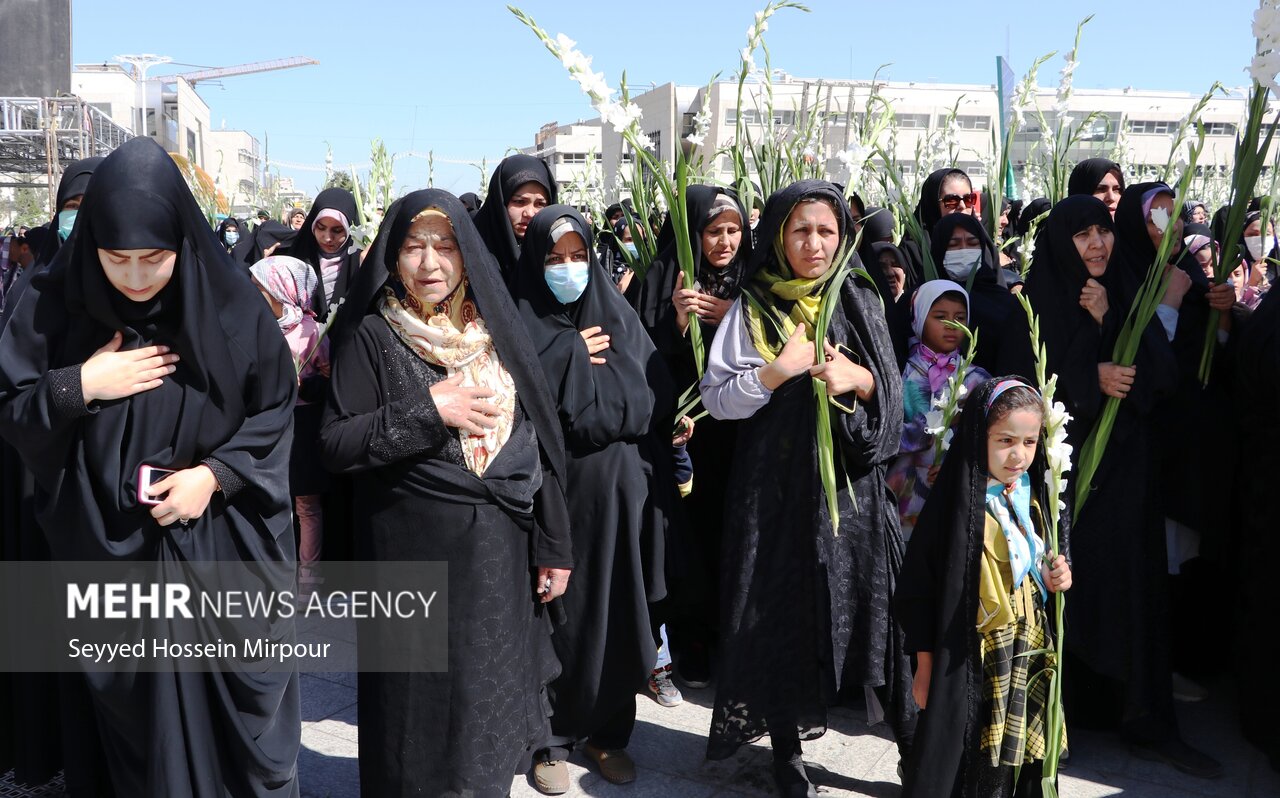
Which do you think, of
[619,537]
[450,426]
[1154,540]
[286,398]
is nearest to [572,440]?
[619,537]

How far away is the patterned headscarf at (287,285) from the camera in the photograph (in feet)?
13.1

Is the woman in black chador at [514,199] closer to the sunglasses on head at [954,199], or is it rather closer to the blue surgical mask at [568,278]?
the blue surgical mask at [568,278]

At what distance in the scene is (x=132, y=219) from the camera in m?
2.11

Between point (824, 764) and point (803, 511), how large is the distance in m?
0.83

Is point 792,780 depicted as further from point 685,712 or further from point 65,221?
point 65,221

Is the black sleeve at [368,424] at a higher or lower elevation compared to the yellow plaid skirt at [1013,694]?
higher

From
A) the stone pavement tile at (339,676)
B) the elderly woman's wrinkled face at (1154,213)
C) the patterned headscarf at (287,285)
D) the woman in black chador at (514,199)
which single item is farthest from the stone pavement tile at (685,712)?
the elderly woman's wrinkled face at (1154,213)

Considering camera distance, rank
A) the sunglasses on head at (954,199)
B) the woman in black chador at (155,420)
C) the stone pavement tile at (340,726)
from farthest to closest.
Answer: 1. the sunglasses on head at (954,199)
2. the stone pavement tile at (340,726)
3. the woman in black chador at (155,420)

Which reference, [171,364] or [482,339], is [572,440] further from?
[171,364]

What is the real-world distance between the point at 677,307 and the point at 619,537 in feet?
2.53

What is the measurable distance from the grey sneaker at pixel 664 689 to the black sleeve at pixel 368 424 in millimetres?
1540

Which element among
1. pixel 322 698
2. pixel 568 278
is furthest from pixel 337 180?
pixel 568 278

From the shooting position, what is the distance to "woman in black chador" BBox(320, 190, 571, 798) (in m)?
2.49

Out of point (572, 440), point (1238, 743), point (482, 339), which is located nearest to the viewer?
point (482, 339)
